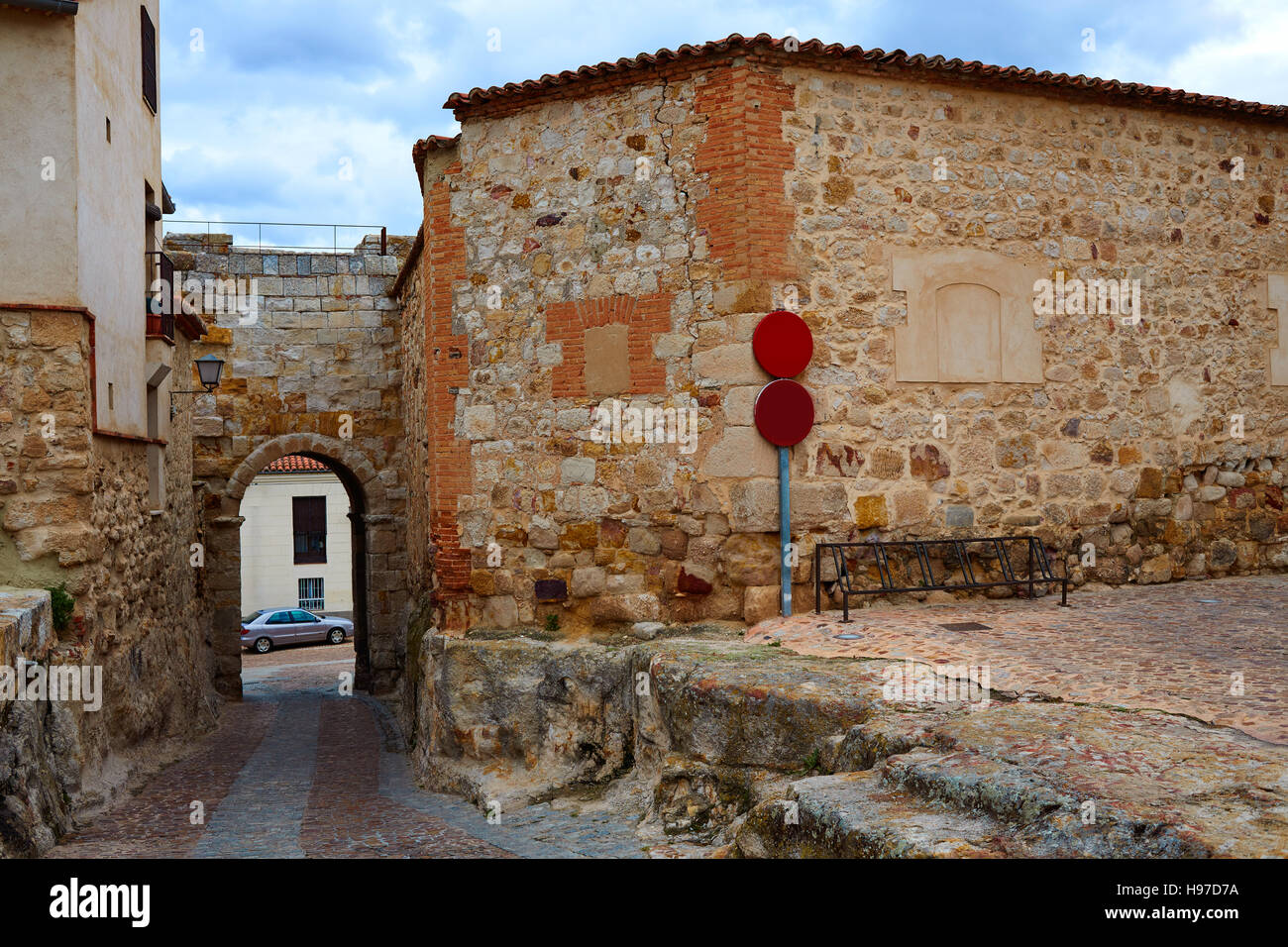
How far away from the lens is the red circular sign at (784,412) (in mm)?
→ 8273

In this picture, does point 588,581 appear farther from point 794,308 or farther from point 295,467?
point 295,467

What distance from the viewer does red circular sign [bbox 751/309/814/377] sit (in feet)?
27.1

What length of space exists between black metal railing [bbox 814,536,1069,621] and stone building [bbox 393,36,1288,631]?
142 millimetres

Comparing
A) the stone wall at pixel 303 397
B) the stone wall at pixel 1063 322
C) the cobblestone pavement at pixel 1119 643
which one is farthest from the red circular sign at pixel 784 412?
the stone wall at pixel 303 397

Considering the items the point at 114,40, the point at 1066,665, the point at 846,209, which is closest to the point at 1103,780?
the point at 1066,665

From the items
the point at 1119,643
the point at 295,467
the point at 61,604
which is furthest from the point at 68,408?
the point at 295,467

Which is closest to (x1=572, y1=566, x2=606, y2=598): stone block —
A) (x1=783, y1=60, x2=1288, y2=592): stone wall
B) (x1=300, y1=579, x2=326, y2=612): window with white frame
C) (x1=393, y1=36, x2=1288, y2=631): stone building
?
(x1=393, y1=36, x2=1288, y2=631): stone building

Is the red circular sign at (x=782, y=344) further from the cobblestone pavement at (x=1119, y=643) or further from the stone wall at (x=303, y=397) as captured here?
the stone wall at (x=303, y=397)

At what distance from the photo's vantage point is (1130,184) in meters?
9.58

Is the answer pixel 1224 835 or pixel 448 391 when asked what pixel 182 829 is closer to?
pixel 448 391

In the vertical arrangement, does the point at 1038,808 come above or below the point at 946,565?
below

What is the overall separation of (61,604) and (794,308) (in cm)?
586

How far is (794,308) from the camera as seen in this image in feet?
27.6

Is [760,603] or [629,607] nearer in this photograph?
[760,603]
